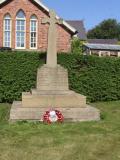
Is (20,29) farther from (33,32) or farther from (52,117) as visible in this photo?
(52,117)

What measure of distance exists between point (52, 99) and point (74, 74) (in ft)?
17.4

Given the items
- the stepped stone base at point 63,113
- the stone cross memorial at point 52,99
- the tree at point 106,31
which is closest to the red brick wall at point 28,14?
the stone cross memorial at point 52,99

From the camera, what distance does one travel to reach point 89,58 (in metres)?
21.1

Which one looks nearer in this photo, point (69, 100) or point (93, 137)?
point (93, 137)

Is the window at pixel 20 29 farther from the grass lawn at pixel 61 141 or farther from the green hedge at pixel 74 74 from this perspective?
the grass lawn at pixel 61 141

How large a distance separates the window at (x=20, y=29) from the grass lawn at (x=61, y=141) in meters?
27.8

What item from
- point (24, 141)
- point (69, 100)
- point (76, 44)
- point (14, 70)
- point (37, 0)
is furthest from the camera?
point (76, 44)

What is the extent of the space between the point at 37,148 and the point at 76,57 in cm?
1097

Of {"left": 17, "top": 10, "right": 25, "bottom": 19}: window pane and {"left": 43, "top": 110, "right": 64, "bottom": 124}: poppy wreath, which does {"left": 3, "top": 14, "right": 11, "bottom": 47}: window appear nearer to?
{"left": 17, "top": 10, "right": 25, "bottom": 19}: window pane

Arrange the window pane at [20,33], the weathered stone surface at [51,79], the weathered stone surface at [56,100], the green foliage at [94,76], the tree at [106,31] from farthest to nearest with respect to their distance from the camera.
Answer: the tree at [106,31], the window pane at [20,33], the green foliage at [94,76], the weathered stone surface at [51,79], the weathered stone surface at [56,100]

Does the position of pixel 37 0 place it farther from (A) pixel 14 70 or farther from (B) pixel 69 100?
(B) pixel 69 100

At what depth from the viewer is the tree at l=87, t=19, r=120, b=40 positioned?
493 ft

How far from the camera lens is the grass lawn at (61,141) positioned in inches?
384

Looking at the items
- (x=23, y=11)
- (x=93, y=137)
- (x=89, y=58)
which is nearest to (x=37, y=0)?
(x=23, y=11)
